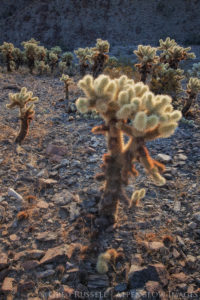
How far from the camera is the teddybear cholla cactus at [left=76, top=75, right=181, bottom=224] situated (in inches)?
116

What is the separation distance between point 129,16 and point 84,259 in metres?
37.2

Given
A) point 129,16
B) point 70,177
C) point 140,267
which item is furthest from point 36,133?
point 129,16

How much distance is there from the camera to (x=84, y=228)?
3.71m

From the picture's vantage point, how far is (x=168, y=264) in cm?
324

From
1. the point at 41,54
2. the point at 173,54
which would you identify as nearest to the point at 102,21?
the point at 41,54

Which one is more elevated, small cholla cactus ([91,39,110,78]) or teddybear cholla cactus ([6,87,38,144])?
small cholla cactus ([91,39,110,78])

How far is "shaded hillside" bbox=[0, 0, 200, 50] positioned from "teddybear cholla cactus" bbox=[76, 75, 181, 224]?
3233 cm

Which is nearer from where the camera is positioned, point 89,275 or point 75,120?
point 89,275

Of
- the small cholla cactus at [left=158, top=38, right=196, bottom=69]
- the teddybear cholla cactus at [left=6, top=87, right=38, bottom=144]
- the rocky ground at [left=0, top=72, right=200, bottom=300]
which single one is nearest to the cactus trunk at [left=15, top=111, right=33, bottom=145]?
the teddybear cholla cactus at [left=6, top=87, right=38, bottom=144]

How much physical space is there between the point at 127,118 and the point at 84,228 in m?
1.86

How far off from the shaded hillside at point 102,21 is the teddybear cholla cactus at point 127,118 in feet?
106

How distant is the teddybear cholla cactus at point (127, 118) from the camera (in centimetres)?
296

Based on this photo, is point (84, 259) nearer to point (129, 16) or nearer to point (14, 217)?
point (14, 217)

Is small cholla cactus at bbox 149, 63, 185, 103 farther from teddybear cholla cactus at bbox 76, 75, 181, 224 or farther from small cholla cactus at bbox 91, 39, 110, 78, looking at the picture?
teddybear cholla cactus at bbox 76, 75, 181, 224
